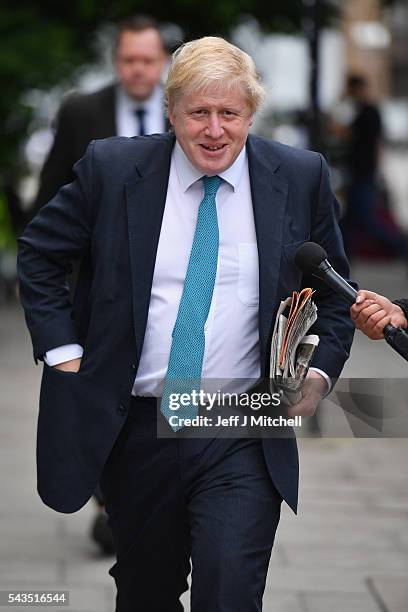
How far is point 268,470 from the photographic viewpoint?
3.70m

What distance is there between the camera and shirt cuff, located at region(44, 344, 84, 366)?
377 centimetres

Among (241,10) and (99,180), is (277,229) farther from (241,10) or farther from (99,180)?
(241,10)

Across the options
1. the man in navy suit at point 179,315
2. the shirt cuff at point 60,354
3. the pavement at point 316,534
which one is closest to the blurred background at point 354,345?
the pavement at point 316,534

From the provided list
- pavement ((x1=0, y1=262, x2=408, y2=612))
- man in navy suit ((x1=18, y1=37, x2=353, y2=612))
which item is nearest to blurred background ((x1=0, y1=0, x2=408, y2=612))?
pavement ((x1=0, y1=262, x2=408, y2=612))

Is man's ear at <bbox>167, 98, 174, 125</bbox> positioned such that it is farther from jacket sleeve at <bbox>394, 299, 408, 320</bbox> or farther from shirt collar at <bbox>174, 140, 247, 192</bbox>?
jacket sleeve at <bbox>394, 299, 408, 320</bbox>

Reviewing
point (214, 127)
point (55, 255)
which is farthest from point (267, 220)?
point (55, 255)

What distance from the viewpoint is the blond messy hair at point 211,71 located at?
3553 mm

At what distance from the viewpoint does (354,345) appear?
176 inches

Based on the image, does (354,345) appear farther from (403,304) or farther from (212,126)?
(212,126)

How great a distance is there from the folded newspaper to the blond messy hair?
1.67 feet

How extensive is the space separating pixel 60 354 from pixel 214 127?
0.73 meters

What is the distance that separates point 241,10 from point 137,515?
1219 centimetres

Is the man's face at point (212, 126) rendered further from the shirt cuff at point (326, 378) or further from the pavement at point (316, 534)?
the pavement at point (316, 534)

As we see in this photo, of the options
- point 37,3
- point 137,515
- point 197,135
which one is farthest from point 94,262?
point 37,3
